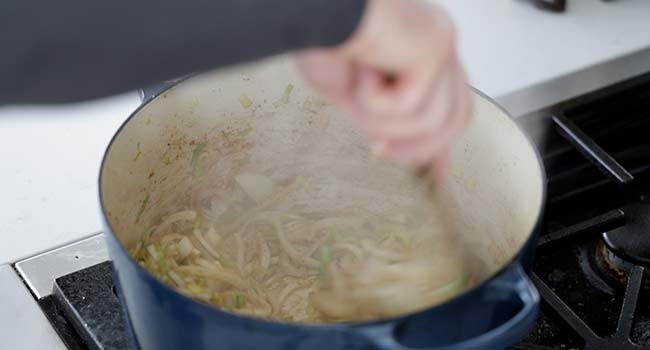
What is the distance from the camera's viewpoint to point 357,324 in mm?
516

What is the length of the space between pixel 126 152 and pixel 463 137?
0.23 metres

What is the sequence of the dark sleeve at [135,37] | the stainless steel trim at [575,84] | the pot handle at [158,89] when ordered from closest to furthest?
the dark sleeve at [135,37] → the pot handle at [158,89] → the stainless steel trim at [575,84]

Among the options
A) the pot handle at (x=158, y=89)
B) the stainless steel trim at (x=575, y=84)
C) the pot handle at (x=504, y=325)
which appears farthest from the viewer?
the stainless steel trim at (x=575, y=84)

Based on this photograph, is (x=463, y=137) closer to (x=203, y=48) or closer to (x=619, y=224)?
(x=619, y=224)

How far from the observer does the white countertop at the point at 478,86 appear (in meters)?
0.88

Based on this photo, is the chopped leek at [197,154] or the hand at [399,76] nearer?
the hand at [399,76]

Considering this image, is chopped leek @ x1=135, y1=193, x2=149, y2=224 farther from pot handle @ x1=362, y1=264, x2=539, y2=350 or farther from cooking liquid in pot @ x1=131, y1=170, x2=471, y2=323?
pot handle @ x1=362, y1=264, x2=539, y2=350

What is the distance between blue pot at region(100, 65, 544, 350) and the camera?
524 mm

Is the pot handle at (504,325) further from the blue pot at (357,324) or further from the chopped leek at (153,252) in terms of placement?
the chopped leek at (153,252)

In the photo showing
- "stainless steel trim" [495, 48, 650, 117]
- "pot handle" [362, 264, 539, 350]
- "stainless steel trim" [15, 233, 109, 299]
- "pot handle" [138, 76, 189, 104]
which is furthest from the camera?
"stainless steel trim" [495, 48, 650, 117]

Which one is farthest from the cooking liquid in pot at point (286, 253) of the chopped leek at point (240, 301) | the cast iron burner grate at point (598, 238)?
the cast iron burner grate at point (598, 238)

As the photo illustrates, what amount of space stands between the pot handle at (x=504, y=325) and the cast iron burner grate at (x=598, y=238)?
163 millimetres

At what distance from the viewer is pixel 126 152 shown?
675 mm

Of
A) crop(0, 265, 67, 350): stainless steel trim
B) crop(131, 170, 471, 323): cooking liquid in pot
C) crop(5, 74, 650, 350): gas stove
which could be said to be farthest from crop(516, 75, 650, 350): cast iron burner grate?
crop(0, 265, 67, 350): stainless steel trim
